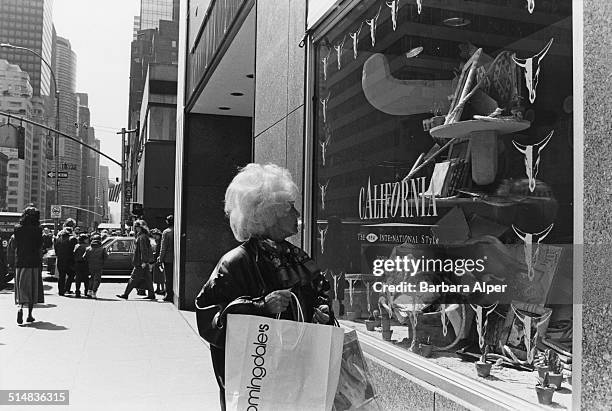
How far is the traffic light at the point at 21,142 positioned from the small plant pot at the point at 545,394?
20343mm

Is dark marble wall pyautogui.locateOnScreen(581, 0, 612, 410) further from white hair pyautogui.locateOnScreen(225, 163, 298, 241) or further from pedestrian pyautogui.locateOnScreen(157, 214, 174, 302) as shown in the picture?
pedestrian pyautogui.locateOnScreen(157, 214, 174, 302)

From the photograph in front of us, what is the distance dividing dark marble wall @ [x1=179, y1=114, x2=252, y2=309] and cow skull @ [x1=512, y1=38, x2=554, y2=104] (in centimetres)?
1036

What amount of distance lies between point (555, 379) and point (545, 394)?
0.30 feet

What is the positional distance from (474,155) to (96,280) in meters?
12.4

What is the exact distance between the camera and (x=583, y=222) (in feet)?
7.65

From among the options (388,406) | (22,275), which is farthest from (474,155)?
(22,275)

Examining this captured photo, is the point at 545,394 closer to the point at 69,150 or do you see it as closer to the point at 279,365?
the point at 279,365

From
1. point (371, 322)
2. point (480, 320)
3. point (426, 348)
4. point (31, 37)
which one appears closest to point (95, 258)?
point (31, 37)

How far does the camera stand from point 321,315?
252cm

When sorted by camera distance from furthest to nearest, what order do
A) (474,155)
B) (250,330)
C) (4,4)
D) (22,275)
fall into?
(4,4) < (22,275) < (474,155) < (250,330)

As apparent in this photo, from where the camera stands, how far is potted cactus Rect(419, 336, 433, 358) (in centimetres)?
378

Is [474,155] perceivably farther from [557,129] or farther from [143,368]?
[143,368]

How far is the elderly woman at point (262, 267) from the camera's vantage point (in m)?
2.39

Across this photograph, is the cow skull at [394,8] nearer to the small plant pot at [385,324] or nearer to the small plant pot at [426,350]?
the small plant pot at [385,324]
